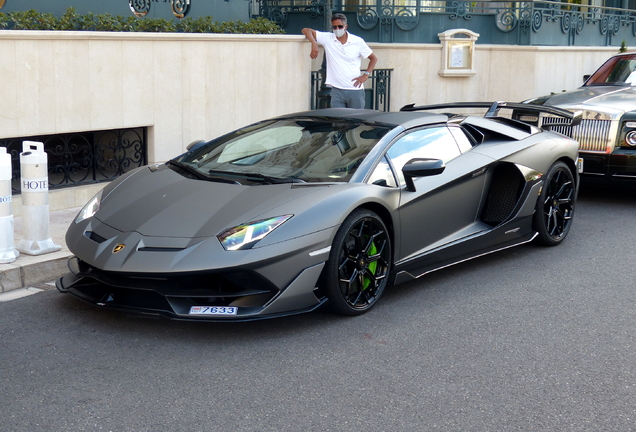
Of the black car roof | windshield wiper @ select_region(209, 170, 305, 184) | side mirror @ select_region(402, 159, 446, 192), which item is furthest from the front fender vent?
windshield wiper @ select_region(209, 170, 305, 184)

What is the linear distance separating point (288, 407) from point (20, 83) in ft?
18.2

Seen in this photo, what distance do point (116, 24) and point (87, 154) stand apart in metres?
1.56

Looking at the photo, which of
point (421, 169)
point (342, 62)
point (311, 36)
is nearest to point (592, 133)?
point (342, 62)

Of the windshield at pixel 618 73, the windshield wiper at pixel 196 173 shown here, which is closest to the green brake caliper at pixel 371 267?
the windshield wiper at pixel 196 173

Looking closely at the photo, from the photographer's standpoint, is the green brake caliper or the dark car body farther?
the dark car body

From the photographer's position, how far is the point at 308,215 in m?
4.83

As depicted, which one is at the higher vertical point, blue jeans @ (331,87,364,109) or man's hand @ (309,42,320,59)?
man's hand @ (309,42,320,59)

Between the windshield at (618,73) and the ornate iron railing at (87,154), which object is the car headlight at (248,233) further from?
the windshield at (618,73)

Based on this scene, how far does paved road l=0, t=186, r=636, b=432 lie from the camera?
3734 mm

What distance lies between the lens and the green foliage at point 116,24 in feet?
27.6

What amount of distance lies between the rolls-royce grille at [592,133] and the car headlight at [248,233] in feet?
18.2

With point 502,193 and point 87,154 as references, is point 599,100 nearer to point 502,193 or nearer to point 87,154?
point 502,193

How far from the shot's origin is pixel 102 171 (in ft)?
30.3

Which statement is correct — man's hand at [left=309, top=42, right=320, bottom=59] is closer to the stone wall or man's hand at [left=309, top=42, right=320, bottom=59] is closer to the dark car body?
the stone wall
